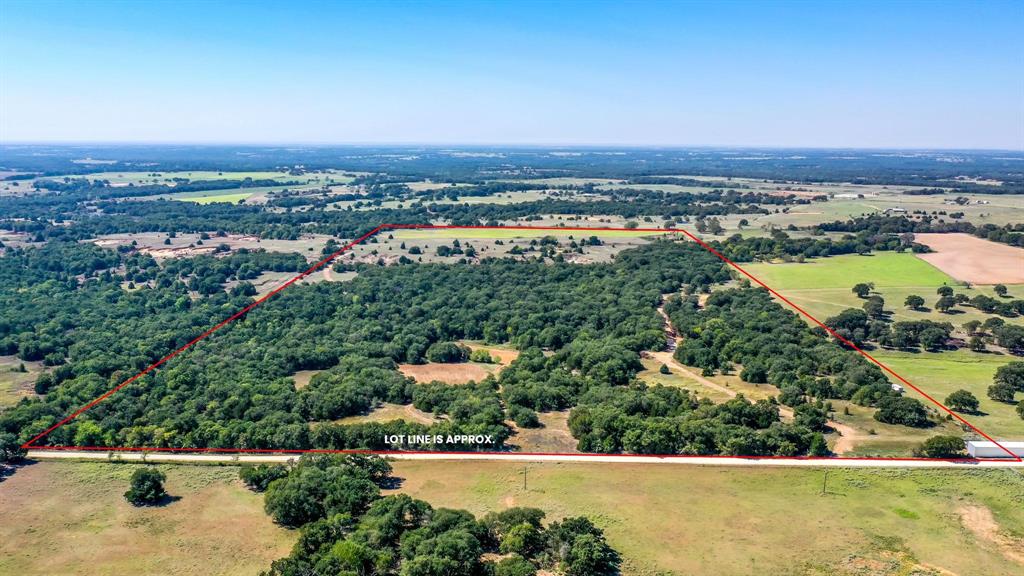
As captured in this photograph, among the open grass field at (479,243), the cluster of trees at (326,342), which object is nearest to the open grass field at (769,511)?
the cluster of trees at (326,342)

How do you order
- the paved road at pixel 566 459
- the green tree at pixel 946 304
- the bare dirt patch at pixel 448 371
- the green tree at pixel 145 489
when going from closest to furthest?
the green tree at pixel 145 489, the paved road at pixel 566 459, the bare dirt patch at pixel 448 371, the green tree at pixel 946 304

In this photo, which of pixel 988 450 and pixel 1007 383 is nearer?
pixel 988 450

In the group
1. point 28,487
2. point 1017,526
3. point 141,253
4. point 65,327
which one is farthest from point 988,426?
point 141,253

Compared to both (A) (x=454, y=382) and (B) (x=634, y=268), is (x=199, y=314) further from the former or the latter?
(B) (x=634, y=268)

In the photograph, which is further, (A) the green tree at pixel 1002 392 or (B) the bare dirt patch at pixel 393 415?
(A) the green tree at pixel 1002 392

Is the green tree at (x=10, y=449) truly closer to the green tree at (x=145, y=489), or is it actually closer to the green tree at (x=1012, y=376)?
the green tree at (x=145, y=489)

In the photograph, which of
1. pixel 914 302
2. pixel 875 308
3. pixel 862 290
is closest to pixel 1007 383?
pixel 875 308

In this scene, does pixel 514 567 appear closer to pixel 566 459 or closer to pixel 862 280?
pixel 566 459
